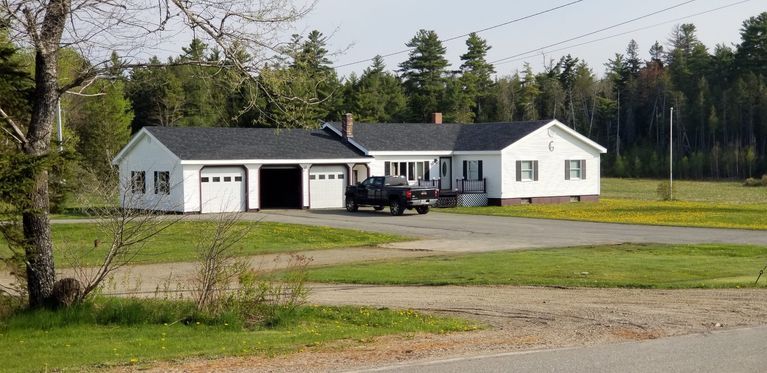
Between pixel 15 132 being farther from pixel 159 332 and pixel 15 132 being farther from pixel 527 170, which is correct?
pixel 527 170

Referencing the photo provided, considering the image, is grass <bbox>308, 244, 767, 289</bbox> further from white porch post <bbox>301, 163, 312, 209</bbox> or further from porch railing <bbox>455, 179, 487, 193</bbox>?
porch railing <bbox>455, 179, 487, 193</bbox>

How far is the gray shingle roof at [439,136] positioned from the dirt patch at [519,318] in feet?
104

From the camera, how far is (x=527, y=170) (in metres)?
50.1

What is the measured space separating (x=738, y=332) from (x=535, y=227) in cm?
2361

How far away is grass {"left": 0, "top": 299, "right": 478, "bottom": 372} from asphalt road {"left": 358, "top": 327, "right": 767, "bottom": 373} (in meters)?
2.35

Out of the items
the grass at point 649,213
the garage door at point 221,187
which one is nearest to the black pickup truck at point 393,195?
the grass at point 649,213

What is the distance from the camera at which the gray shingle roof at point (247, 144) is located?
43.6 m

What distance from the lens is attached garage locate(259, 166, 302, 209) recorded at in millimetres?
47431

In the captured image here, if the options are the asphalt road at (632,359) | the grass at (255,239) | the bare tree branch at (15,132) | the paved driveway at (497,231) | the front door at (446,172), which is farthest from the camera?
the front door at (446,172)

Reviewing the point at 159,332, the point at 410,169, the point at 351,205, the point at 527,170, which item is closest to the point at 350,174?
the point at 351,205

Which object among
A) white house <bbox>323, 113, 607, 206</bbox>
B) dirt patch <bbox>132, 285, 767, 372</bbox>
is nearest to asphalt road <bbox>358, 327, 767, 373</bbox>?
dirt patch <bbox>132, 285, 767, 372</bbox>

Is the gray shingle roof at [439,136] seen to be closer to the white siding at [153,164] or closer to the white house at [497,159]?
the white house at [497,159]

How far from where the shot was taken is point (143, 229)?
560 inches

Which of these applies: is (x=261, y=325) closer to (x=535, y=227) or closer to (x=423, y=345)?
(x=423, y=345)
